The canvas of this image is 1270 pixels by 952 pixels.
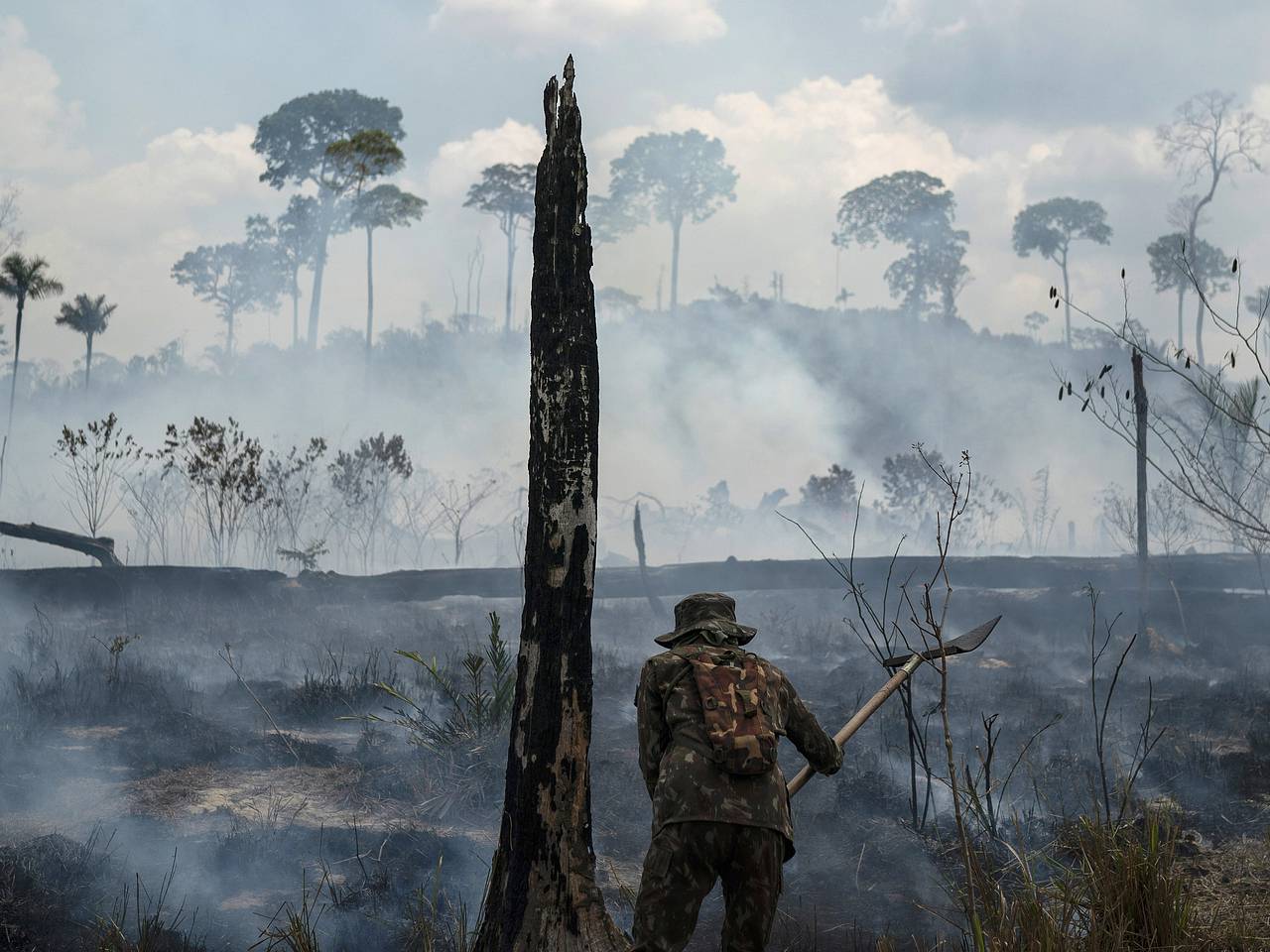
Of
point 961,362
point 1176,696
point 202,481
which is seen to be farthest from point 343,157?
point 1176,696

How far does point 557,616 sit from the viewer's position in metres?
4.18

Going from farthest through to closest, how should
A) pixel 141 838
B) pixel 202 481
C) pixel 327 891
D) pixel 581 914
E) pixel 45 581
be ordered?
pixel 202 481 → pixel 45 581 → pixel 141 838 → pixel 327 891 → pixel 581 914

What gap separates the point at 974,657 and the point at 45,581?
13.3 meters

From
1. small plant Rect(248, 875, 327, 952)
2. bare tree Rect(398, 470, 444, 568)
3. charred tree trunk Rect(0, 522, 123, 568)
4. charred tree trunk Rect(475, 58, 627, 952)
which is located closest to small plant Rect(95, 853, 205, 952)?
small plant Rect(248, 875, 327, 952)

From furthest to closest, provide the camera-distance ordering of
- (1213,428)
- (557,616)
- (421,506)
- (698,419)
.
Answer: (698,419) < (421,506) < (1213,428) < (557,616)

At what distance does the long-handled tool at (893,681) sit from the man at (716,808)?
0.85 ft

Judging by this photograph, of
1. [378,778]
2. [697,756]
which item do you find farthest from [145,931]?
[378,778]

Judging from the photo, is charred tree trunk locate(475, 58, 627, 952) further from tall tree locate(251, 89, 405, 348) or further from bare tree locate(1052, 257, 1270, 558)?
tall tree locate(251, 89, 405, 348)

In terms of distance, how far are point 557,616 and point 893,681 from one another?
1.48 meters

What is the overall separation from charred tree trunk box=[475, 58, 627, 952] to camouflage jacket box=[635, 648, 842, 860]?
0.47m

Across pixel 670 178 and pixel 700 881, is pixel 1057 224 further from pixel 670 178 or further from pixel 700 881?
pixel 700 881

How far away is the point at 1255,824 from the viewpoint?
280 inches

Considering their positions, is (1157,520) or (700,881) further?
(1157,520)

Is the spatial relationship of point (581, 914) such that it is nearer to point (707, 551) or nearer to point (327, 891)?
point (327, 891)
